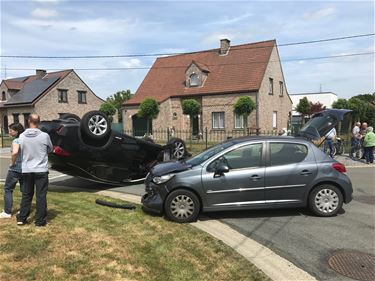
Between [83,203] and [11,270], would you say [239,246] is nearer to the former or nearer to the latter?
[11,270]

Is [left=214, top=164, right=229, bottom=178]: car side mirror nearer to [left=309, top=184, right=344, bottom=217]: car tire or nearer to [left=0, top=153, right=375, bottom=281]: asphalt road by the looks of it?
[left=0, top=153, right=375, bottom=281]: asphalt road

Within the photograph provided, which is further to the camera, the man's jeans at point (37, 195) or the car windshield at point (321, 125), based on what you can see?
the car windshield at point (321, 125)

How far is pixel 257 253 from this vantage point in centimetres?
571

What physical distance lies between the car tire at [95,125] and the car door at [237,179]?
11.4 ft

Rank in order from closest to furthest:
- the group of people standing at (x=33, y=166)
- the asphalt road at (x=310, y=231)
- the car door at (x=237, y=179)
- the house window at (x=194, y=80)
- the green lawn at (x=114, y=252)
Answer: the green lawn at (x=114, y=252) → the asphalt road at (x=310, y=231) → the group of people standing at (x=33, y=166) → the car door at (x=237, y=179) → the house window at (x=194, y=80)

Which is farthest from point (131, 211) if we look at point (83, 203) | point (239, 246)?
point (239, 246)

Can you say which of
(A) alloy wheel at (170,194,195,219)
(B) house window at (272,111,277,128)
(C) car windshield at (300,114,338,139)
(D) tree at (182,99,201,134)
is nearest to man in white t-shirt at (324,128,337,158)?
(C) car windshield at (300,114,338,139)

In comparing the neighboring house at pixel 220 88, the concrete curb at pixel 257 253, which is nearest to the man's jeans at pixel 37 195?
the concrete curb at pixel 257 253

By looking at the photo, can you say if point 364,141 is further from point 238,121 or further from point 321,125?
point 238,121

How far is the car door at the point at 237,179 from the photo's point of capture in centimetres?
734

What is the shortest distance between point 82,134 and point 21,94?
42.6 metres

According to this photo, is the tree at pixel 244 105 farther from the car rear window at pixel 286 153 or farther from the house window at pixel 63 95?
the house window at pixel 63 95

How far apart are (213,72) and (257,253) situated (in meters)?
31.1

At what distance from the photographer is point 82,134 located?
9664mm
